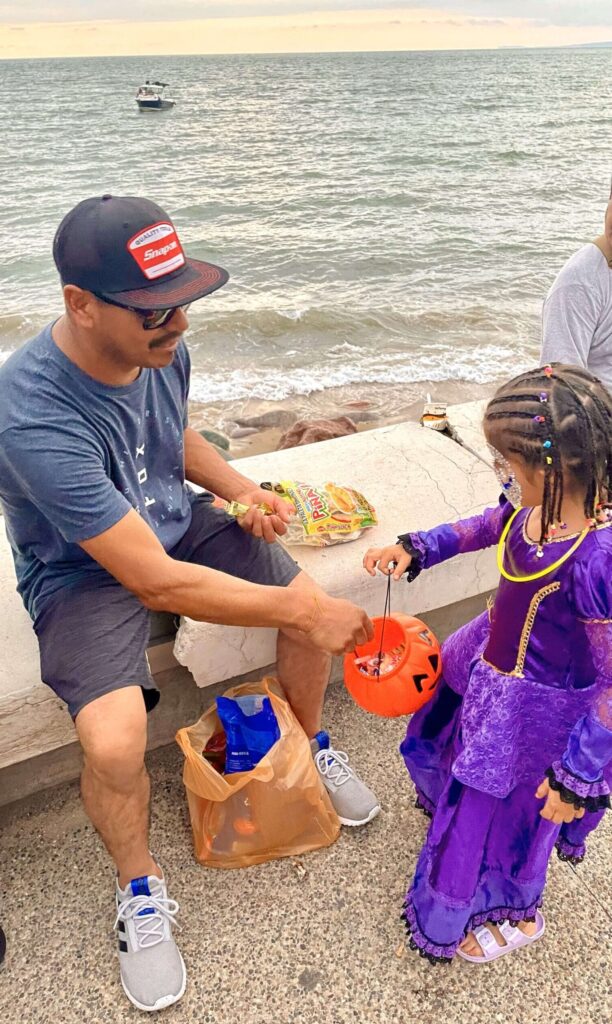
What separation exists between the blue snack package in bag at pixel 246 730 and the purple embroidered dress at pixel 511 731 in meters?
0.47

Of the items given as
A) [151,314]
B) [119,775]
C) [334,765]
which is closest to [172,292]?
[151,314]

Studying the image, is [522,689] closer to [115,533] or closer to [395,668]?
[395,668]

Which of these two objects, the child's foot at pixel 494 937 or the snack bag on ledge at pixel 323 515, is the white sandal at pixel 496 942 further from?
the snack bag on ledge at pixel 323 515

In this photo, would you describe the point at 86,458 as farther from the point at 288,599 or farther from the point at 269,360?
the point at 269,360

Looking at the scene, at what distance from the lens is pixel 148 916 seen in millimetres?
2043

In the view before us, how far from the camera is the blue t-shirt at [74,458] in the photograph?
1.94m

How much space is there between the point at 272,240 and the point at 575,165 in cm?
1396

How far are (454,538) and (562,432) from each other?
0.69 meters

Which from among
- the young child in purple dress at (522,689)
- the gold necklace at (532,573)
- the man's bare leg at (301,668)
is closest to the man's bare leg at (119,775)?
the man's bare leg at (301,668)

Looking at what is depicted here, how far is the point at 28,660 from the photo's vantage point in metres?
2.21

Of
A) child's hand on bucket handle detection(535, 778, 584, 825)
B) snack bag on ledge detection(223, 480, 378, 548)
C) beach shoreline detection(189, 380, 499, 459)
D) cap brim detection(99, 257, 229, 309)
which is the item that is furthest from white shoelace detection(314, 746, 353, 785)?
beach shoreline detection(189, 380, 499, 459)

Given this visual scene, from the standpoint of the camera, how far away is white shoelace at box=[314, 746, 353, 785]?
2500 mm

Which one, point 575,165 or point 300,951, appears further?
Answer: point 575,165

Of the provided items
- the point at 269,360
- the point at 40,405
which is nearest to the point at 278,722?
the point at 40,405
